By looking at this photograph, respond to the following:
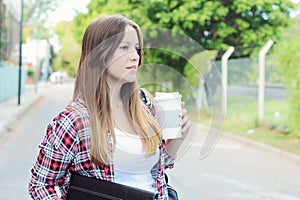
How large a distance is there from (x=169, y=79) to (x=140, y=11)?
52.1 feet

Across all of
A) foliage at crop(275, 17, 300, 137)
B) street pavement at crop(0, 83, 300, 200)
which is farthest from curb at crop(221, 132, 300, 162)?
foliage at crop(275, 17, 300, 137)

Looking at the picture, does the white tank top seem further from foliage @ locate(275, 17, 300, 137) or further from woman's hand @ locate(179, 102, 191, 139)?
foliage @ locate(275, 17, 300, 137)

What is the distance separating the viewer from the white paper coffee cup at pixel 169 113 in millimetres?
1635

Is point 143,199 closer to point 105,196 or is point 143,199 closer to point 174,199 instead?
point 105,196

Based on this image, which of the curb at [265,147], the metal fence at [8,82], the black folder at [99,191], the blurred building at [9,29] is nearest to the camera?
the black folder at [99,191]

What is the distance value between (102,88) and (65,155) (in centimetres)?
21

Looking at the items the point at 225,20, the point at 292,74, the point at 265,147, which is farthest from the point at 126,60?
the point at 225,20

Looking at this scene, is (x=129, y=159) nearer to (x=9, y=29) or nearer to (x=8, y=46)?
(x=8, y=46)

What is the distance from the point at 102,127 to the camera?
1.61 m

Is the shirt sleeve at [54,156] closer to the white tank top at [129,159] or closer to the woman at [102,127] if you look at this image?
the woman at [102,127]

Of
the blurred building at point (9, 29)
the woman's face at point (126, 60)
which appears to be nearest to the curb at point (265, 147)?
the woman's face at point (126, 60)

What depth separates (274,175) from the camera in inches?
303

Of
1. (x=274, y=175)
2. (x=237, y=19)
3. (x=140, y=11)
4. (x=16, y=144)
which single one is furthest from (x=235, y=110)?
(x=274, y=175)

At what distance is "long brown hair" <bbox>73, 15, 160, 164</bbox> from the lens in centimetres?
160
